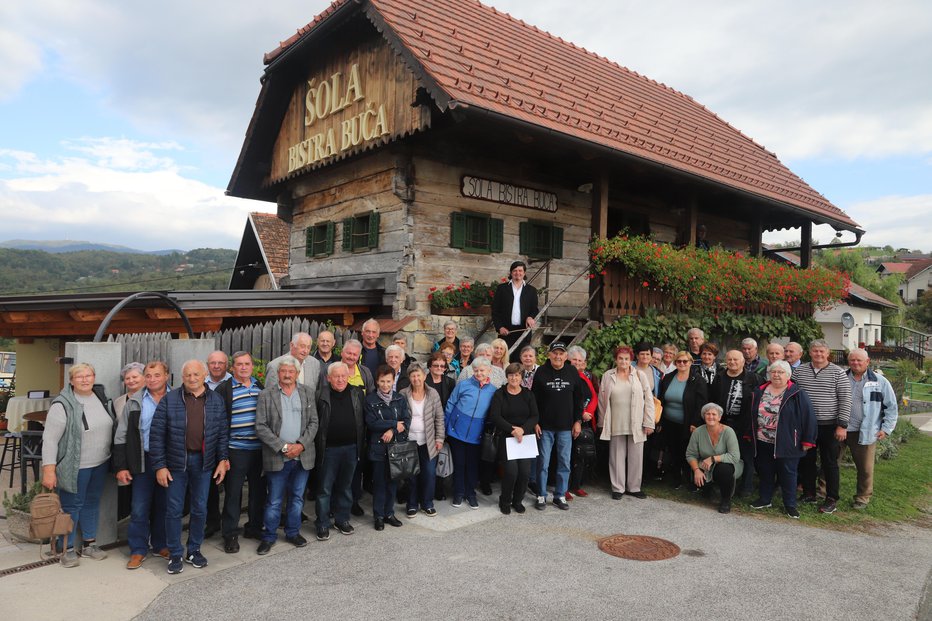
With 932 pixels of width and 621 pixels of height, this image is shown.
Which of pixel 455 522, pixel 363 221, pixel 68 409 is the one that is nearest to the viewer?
pixel 68 409

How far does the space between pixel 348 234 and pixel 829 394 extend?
8.03 m

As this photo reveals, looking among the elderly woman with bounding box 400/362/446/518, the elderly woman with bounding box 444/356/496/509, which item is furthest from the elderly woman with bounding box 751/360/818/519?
the elderly woman with bounding box 400/362/446/518

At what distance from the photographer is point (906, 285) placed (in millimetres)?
84250

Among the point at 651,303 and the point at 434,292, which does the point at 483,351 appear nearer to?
the point at 434,292

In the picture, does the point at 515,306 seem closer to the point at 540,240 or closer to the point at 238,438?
the point at 540,240

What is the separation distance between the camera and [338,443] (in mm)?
5809

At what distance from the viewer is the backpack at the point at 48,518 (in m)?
4.93

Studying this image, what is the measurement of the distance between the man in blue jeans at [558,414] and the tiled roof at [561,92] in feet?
11.9

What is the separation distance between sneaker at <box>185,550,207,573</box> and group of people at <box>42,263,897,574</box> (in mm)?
11

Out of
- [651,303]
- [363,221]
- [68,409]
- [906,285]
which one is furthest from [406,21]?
[906,285]

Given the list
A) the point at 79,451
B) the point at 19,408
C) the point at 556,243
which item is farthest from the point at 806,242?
the point at 19,408

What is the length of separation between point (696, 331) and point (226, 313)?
626 cm

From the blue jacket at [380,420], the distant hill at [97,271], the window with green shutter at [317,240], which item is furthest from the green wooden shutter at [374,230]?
the distant hill at [97,271]

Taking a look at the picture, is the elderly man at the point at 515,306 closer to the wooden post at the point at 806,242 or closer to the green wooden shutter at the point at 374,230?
the green wooden shutter at the point at 374,230
